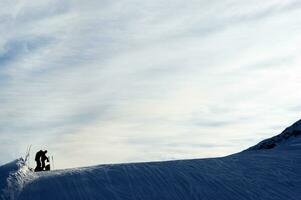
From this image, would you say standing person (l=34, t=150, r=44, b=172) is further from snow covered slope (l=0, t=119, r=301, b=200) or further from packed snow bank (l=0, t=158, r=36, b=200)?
packed snow bank (l=0, t=158, r=36, b=200)

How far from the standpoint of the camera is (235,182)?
20953 millimetres

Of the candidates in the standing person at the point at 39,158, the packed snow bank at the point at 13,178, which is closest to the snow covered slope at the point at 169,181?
the packed snow bank at the point at 13,178

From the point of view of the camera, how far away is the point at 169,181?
68.3 ft

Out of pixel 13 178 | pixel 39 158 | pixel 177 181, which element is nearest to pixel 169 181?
pixel 177 181

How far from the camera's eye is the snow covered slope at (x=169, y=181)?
19750 mm

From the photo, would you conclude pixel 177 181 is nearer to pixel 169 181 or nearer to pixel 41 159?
pixel 169 181

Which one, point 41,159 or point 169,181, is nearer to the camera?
point 169,181

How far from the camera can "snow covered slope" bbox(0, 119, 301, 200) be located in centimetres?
1975

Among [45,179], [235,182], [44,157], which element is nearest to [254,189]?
[235,182]

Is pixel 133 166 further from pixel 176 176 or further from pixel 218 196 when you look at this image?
pixel 218 196

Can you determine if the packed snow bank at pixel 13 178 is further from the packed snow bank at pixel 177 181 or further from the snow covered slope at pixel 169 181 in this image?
the packed snow bank at pixel 177 181

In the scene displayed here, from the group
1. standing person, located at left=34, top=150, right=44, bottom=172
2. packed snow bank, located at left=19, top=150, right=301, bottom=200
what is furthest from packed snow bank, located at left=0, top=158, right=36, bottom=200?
standing person, located at left=34, top=150, right=44, bottom=172

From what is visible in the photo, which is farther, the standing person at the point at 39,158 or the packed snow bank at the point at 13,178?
the standing person at the point at 39,158

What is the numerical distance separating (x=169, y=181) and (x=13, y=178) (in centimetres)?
496
